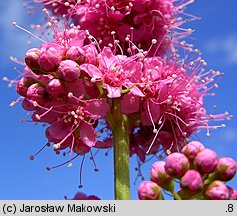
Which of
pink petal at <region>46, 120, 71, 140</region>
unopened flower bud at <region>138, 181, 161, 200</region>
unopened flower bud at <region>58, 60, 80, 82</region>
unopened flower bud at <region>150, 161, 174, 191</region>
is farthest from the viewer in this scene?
pink petal at <region>46, 120, 71, 140</region>

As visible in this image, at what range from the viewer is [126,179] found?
4.53m

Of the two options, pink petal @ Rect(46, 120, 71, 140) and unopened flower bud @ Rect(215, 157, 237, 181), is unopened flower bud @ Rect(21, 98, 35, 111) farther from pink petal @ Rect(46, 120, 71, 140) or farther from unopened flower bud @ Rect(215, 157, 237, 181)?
unopened flower bud @ Rect(215, 157, 237, 181)

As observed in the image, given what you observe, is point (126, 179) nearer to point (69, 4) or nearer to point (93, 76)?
point (93, 76)

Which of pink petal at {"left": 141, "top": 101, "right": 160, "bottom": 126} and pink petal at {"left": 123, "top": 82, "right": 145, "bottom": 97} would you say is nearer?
pink petal at {"left": 123, "top": 82, "right": 145, "bottom": 97}

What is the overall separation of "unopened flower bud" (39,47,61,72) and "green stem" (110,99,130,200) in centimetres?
52

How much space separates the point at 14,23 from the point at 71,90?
0.97 meters

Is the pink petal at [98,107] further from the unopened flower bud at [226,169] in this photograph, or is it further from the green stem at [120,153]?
the unopened flower bud at [226,169]

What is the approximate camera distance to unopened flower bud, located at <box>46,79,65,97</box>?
4500 millimetres

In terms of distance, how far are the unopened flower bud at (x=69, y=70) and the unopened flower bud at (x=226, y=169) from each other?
1.21m

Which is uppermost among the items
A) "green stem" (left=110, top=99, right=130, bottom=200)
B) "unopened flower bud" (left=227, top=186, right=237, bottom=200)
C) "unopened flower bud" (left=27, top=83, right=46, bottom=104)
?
"unopened flower bud" (left=27, top=83, right=46, bottom=104)

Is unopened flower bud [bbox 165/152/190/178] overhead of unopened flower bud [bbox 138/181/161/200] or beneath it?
overhead

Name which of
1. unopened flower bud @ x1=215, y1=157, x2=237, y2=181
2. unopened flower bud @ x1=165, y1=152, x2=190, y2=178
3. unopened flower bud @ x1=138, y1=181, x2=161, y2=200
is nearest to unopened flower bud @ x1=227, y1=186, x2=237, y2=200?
unopened flower bud @ x1=215, y1=157, x2=237, y2=181

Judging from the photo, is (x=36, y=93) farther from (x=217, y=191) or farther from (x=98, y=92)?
(x=217, y=191)
